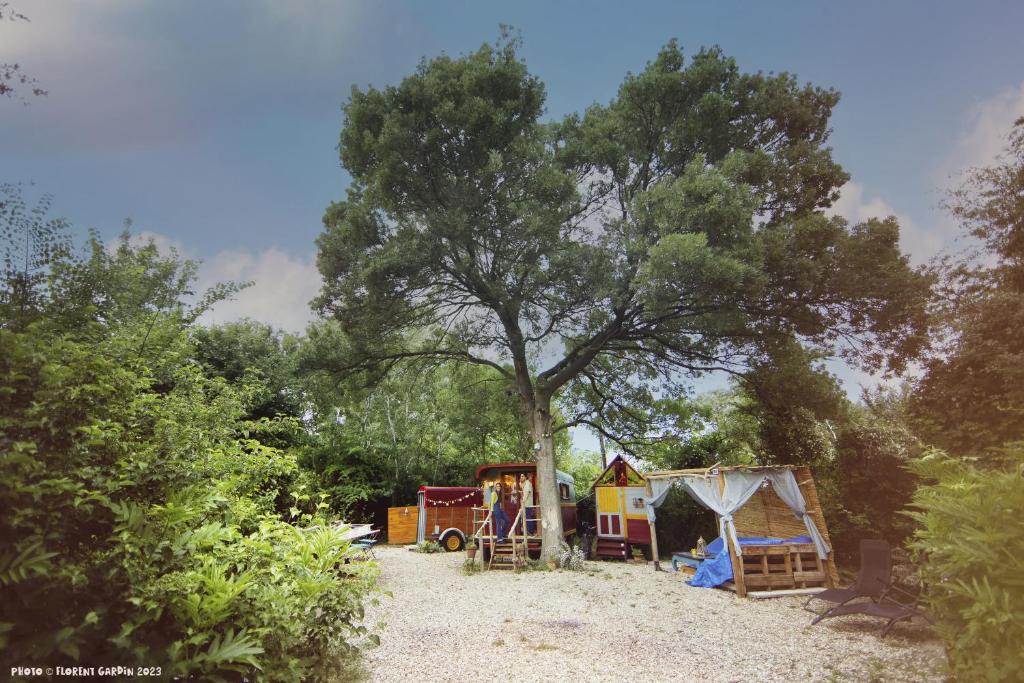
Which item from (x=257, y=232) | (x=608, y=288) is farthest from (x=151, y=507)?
(x=608, y=288)

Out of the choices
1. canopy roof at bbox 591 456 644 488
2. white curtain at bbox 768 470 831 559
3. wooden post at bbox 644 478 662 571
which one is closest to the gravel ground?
white curtain at bbox 768 470 831 559

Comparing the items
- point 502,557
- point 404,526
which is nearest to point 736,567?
point 502,557

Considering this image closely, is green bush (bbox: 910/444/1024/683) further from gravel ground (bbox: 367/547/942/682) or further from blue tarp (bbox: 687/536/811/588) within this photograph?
blue tarp (bbox: 687/536/811/588)

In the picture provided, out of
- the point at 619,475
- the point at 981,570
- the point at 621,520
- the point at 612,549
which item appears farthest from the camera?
the point at 619,475

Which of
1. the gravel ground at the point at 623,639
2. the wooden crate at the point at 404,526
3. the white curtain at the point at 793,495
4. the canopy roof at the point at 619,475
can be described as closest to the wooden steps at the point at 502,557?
the gravel ground at the point at 623,639

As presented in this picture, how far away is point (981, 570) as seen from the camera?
9.08 feet

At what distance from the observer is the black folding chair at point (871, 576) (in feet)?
21.9

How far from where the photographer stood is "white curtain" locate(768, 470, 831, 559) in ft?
31.7

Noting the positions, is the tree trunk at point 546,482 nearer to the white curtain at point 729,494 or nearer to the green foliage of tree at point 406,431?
the green foliage of tree at point 406,431

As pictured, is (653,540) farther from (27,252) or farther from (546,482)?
(27,252)

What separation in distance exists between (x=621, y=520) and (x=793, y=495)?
546 cm

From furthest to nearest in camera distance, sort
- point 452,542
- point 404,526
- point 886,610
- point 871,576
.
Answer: point 404,526 < point 452,542 < point 871,576 < point 886,610

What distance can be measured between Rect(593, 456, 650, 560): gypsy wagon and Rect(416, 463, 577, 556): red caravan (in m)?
1.13

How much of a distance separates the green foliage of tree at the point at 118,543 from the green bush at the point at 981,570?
3.75m
